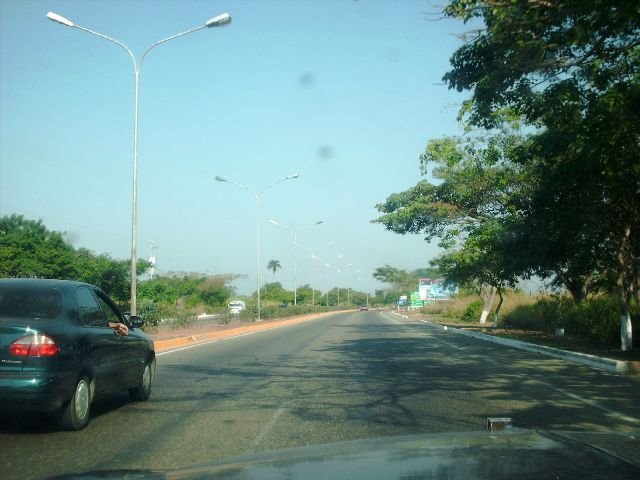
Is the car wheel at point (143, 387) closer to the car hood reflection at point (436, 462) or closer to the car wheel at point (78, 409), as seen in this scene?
the car wheel at point (78, 409)

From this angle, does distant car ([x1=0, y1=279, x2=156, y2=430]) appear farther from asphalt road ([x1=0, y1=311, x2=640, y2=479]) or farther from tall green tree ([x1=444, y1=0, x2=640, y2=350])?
tall green tree ([x1=444, y1=0, x2=640, y2=350])

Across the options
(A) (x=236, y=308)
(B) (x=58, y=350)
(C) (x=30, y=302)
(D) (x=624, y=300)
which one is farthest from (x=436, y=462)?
(A) (x=236, y=308)

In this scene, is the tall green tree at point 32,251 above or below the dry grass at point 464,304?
above

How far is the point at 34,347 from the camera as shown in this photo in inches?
271

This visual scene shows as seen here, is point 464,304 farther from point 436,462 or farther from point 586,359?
point 436,462

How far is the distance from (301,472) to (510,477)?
1.09 metres

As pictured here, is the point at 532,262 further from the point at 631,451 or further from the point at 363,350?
the point at 631,451

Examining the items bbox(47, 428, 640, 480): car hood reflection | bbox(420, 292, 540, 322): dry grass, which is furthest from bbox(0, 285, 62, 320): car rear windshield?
bbox(420, 292, 540, 322): dry grass

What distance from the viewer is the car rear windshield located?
7296 millimetres

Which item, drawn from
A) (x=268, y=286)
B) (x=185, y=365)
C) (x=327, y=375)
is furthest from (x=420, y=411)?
(x=268, y=286)

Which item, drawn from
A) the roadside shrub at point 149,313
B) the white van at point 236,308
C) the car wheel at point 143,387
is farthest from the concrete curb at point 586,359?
the white van at point 236,308

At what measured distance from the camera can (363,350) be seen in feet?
67.4

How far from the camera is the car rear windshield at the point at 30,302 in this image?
23.9ft

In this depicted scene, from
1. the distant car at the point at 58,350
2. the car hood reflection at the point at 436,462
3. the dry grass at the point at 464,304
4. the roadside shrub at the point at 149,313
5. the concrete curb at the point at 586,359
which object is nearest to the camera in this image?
the car hood reflection at the point at 436,462
